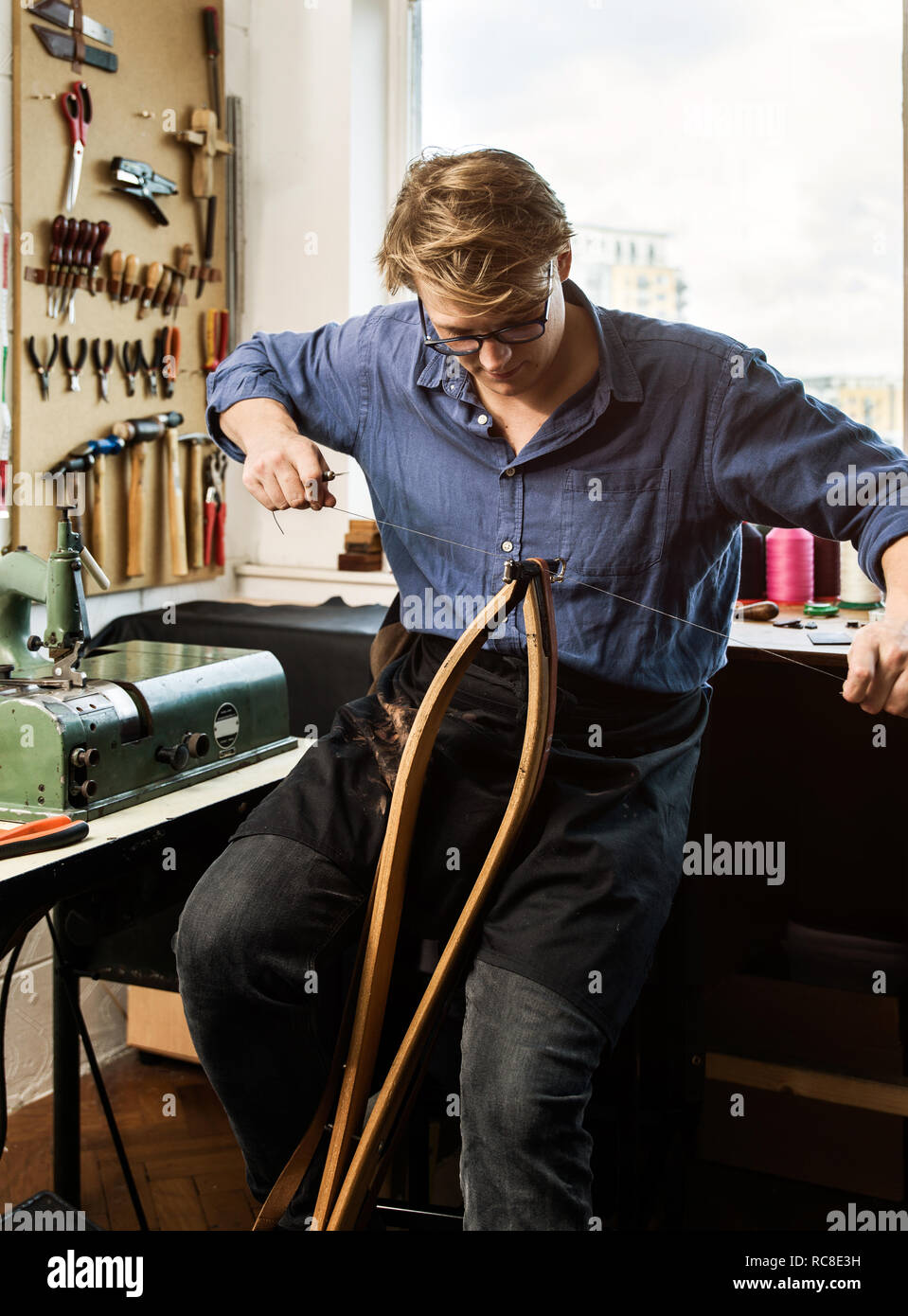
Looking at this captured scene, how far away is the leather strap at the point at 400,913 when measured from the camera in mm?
1397

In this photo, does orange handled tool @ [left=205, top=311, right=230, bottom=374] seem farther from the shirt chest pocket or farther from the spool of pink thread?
the shirt chest pocket

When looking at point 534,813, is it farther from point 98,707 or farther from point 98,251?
point 98,251

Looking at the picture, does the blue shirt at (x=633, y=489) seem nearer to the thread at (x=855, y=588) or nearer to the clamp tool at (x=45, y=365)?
the thread at (x=855, y=588)

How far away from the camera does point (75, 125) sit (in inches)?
98.7

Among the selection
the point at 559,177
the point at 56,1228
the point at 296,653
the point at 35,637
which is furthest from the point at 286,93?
the point at 56,1228

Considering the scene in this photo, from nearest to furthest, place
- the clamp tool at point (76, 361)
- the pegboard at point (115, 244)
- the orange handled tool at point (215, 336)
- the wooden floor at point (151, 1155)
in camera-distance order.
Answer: the wooden floor at point (151, 1155) → the pegboard at point (115, 244) → the clamp tool at point (76, 361) → the orange handled tool at point (215, 336)

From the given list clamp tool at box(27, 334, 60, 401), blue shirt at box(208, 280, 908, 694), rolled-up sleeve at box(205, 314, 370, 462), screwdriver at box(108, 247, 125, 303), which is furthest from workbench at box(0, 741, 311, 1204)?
screwdriver at box(108, 247, 125, 303)

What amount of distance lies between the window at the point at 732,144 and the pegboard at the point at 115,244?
2.62 feet

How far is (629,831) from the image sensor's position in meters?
1.47

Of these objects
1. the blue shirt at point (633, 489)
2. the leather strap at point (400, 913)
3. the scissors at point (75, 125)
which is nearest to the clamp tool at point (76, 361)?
the scissors at point (75, 125)

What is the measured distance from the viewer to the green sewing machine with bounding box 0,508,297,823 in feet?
5.12

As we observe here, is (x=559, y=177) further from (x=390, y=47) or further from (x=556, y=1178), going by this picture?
(x=556, y=1178)

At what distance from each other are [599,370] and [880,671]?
580 mm

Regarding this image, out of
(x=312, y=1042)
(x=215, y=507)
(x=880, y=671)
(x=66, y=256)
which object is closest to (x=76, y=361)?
(x=66, y=256)
